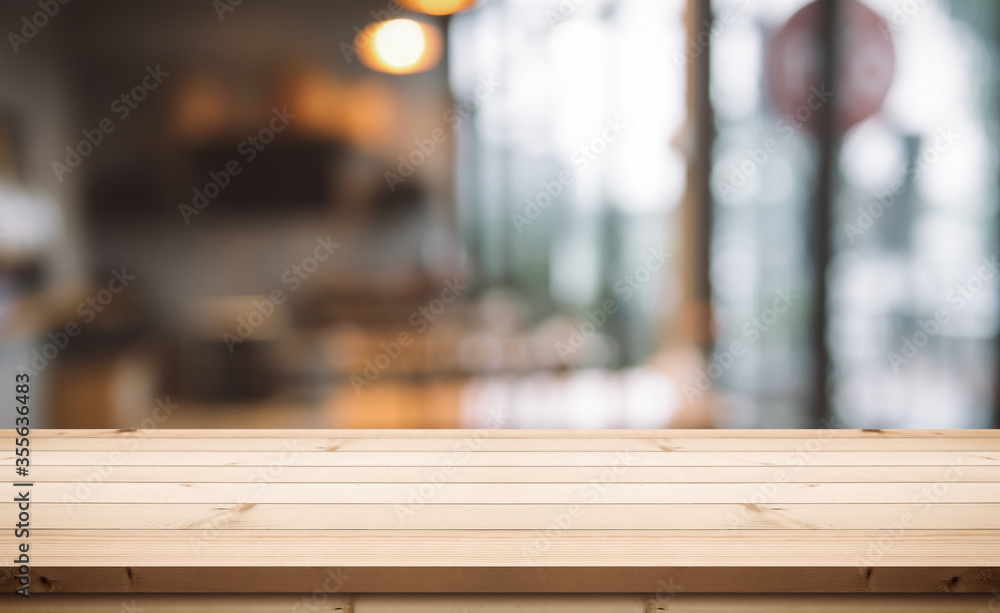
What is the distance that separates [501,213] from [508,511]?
8.69ft

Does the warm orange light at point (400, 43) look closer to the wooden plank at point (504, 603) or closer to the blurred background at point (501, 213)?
the blurred background at point (501, 213)

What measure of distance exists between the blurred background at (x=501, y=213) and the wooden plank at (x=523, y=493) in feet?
7.02

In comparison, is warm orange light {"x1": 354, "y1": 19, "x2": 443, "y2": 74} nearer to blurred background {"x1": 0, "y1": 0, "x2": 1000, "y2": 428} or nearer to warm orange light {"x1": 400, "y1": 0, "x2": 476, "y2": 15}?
blurred background {"x1": 0, "y1": 0, "x2": 1000, "y2": 428}

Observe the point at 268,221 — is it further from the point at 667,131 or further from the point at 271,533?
the point at 271,533

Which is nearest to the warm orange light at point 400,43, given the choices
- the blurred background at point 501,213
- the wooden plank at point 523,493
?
the blurred background at point 501,213

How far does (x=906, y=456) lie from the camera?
4.26ft

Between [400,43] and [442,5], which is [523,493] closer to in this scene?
[442,5]

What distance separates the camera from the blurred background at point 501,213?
2973 millimetres

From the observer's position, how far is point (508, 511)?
1.00 meters

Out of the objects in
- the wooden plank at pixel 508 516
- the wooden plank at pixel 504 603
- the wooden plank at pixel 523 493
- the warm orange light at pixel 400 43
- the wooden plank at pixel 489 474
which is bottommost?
the wooden plank at pixel 504 603

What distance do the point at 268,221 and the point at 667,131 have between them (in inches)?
93.0

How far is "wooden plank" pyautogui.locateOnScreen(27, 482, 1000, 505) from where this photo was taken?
105cm

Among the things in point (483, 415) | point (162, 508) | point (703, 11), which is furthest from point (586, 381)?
point (162, 508)

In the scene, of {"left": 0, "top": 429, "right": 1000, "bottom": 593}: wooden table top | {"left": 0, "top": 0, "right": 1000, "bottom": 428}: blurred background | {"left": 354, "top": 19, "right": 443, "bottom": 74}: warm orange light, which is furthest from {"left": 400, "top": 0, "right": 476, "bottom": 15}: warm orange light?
{"left": 0, "top": 429, "right": 1000, "bottom": 593}: wooden table top
